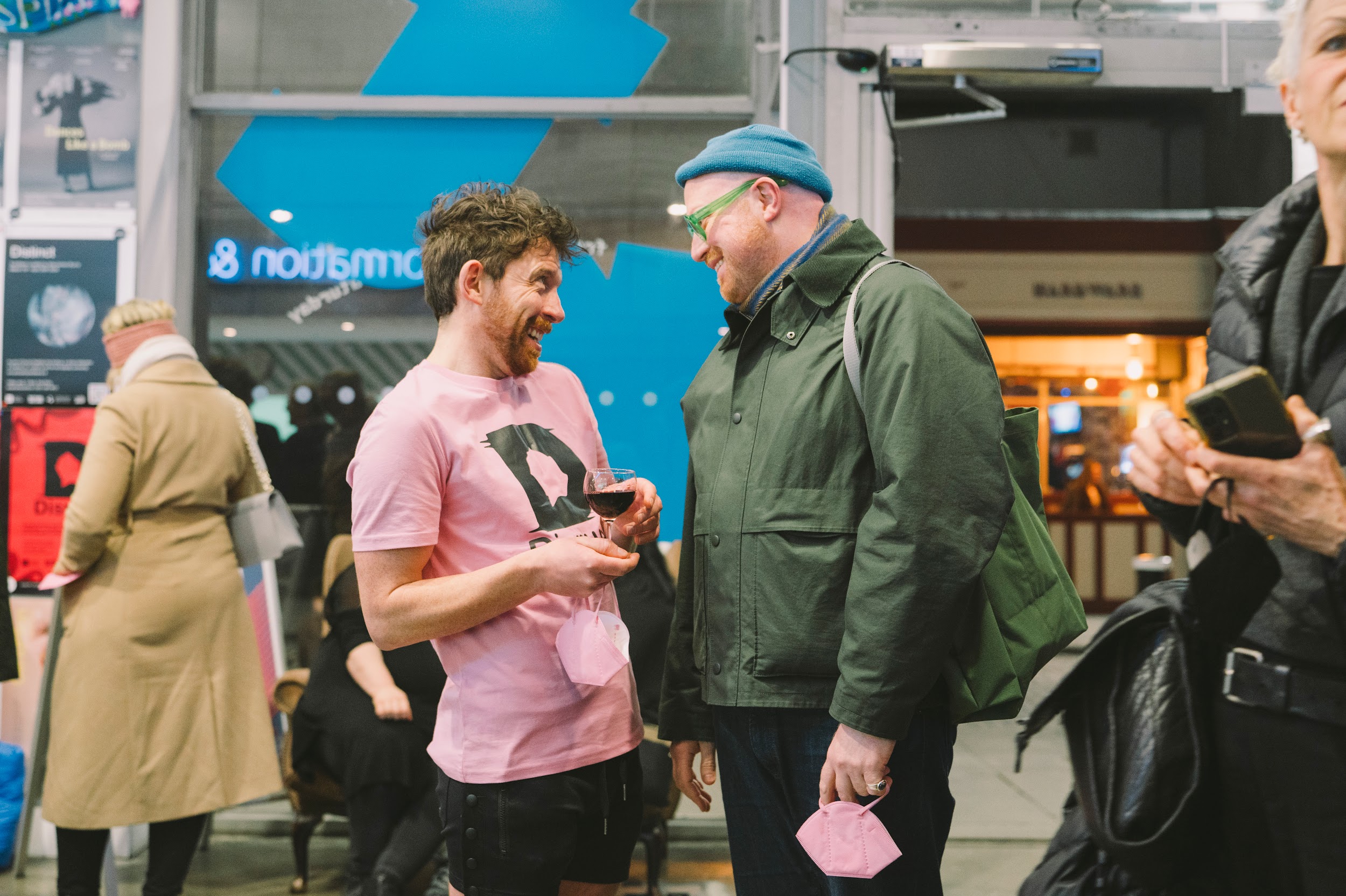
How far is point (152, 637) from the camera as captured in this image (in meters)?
3.30

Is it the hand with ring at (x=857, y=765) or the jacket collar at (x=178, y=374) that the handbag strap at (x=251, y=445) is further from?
the hand with ring at (x=857, y=765)

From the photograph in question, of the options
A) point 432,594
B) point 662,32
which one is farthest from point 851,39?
point 432,594

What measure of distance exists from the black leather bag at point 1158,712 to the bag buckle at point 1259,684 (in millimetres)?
30

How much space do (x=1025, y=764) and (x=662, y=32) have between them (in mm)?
4067

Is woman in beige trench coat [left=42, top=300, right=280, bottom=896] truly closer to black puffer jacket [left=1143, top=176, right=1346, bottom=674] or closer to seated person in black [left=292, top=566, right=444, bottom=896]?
seated person in black [left=292, top=566, right=444, bottom=896]

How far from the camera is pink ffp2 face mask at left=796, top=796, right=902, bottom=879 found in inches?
62.4

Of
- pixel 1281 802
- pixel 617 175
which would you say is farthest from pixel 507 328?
pixel 617 175

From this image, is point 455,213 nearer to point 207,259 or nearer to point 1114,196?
point 207,259

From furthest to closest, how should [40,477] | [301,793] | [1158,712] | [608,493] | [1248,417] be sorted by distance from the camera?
[40,477] → [301,793] → [608,493] → [1158,712] → [1248,417]

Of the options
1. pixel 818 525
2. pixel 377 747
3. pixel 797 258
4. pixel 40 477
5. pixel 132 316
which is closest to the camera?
pixel 818 525

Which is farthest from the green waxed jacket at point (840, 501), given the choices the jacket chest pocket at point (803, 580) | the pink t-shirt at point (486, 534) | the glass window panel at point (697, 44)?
the glass window panel at point (697, 44)

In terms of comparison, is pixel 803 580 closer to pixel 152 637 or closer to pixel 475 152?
→ pixel 152 637

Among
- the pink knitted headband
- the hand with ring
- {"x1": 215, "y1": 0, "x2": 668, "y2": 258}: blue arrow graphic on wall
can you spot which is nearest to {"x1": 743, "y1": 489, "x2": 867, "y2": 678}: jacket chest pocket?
the hand with ring

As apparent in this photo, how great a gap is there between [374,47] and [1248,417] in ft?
13.5
